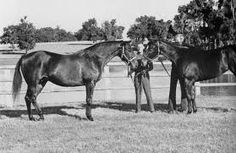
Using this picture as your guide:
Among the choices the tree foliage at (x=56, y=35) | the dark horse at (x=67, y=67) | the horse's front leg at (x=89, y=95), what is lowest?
the horse's front leg at (x=89, y=95)

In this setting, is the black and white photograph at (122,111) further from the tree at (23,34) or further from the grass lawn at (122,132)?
the tree at (23,34)

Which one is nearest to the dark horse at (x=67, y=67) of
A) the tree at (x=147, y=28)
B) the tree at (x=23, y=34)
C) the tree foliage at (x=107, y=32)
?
the tree at (x=23, y=34)

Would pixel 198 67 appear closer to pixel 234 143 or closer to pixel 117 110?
pixel 117 110

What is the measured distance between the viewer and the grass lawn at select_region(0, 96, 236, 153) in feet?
21.3

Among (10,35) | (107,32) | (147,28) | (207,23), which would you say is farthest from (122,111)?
(147,28)

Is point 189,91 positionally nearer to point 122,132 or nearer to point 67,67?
point 122,132

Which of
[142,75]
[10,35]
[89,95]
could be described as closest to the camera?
[89,95]

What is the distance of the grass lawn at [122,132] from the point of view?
21.3ft

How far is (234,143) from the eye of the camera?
6.61 meters

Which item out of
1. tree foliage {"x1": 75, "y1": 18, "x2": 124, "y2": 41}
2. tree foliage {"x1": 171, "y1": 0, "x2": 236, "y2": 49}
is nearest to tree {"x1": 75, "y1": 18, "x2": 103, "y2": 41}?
tree foliage {"x1": 75, "y1": 18, "x2": 124, "y2": 41}

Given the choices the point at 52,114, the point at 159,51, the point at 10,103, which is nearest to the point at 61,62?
the point at 52,114

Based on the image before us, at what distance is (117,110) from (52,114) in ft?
5.97

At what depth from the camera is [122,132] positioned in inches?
308

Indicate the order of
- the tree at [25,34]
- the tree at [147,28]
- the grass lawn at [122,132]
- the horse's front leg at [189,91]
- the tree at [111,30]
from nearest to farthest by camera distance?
the grass lawn at [122,132], the horse's front leg at [189,91], the tree at [25,34], the tree at [111,30], the tree at [147,28]
